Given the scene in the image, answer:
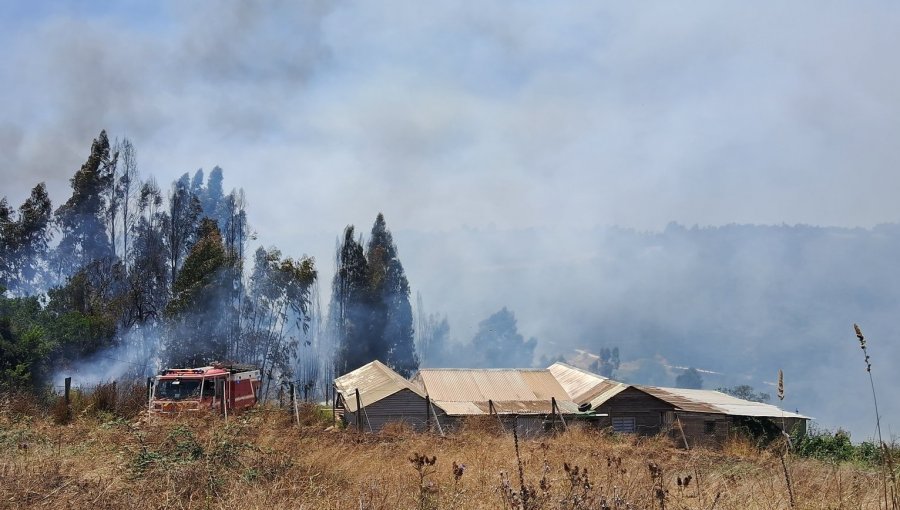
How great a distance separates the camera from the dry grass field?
20.7 ft

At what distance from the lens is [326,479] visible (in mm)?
8070

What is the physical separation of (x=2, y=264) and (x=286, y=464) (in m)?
34.7

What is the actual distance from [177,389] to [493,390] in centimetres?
1548

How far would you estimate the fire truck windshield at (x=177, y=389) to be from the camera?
19531mm

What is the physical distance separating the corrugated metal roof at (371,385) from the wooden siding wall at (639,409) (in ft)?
27.0

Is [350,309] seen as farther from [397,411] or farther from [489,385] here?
[397,411]

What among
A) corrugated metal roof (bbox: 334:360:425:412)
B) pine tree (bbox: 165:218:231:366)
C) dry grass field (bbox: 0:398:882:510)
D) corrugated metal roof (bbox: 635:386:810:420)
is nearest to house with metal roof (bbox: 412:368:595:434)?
corrugated metal roof (bbox: 334:360:425:412)

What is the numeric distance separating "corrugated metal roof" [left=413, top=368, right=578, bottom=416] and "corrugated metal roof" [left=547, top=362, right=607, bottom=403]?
1.37 ft

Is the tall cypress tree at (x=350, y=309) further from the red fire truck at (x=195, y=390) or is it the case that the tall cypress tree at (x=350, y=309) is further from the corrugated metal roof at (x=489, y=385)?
the red fire truck at (x=195, y=390)

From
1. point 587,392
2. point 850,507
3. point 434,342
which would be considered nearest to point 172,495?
point 850,507

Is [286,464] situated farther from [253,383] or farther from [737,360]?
[737,360]

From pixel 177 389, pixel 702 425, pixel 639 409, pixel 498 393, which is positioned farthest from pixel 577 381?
pixel 177 389

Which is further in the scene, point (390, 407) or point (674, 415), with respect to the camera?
point (674, 415)

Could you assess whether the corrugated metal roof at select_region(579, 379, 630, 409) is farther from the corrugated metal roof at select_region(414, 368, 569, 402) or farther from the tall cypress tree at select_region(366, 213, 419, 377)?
the tall cypress tree at select_region(366, 213, 419, 377)
